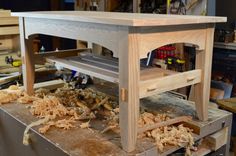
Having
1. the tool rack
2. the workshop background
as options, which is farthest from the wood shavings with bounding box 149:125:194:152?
the workshop background

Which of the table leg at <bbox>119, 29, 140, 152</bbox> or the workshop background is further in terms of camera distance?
the workshop background

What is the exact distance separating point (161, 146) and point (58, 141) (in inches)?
14.3

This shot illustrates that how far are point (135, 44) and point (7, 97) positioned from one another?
0.88m

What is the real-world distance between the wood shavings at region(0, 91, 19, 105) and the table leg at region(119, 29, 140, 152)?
2.49ft

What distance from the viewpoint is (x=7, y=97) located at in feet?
4.66

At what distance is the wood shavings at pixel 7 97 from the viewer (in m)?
1.39

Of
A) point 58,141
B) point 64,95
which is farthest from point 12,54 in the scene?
point 58,141

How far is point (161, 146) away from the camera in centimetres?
95

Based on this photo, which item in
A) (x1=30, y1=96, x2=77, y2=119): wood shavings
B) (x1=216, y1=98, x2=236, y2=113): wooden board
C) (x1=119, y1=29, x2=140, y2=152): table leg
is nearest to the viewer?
(x1=119, y1=29, x2=140, y2=152): table leg

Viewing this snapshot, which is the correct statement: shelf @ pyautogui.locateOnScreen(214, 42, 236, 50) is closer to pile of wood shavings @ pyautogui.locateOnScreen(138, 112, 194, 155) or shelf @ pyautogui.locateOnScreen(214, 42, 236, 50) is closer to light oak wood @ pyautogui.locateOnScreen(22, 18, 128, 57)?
pile of wood shavings @ pyautogui.locateOnScreen(138, 112, 194, 155)

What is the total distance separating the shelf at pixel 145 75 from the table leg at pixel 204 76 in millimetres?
29

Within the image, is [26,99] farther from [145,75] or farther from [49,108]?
[145,75]

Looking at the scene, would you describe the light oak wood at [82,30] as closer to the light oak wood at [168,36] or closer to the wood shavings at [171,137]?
the light oak wood at [168,36]

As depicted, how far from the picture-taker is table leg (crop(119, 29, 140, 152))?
82 centimetres
